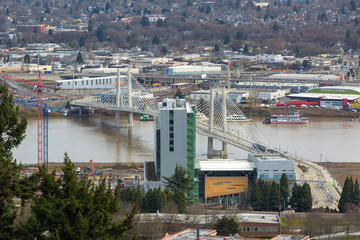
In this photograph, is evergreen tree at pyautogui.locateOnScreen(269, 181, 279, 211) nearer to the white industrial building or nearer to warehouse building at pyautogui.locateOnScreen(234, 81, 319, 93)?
warehouse building at pyautogui.locateOnScreen(234, 81, 319, 93)

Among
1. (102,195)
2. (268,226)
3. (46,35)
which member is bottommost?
(268,226)

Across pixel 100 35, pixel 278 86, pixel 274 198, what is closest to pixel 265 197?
Result: pixel 274 198


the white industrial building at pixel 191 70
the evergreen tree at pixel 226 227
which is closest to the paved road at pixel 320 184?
the evergreen tree at pixel 226 227

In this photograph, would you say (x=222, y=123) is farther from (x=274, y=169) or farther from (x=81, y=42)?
(x=81, y=42)

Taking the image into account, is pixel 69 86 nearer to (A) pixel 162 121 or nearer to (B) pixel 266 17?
(A) pixel 162 121

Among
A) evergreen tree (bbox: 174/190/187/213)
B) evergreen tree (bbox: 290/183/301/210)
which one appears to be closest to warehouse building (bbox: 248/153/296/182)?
evergreen tree (bbox: 290/183/301/210)

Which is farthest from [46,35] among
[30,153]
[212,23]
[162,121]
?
[162,121]

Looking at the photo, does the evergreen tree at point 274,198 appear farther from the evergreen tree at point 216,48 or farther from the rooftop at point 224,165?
the evergreen tree at point 216,48
